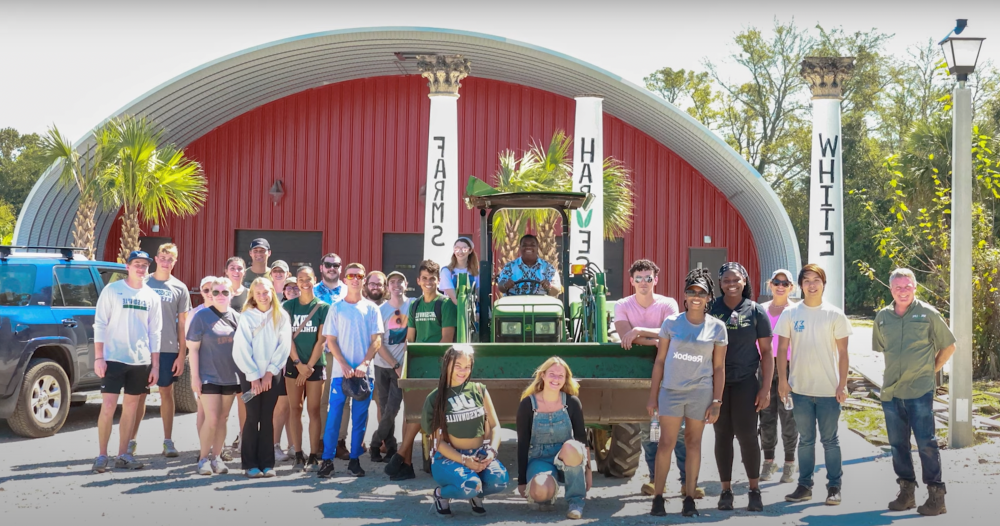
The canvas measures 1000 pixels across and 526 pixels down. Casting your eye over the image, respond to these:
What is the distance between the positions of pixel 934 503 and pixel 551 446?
2665 millimetres

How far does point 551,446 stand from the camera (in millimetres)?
6723

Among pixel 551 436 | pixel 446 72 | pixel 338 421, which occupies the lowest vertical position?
pixel 338 421

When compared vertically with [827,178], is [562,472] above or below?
below

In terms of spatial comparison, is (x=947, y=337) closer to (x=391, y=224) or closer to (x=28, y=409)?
(x=28, y=409)

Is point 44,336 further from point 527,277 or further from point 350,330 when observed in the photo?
point 527,277

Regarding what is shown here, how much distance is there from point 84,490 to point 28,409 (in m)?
2.75

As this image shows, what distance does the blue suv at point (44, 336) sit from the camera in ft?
31.3

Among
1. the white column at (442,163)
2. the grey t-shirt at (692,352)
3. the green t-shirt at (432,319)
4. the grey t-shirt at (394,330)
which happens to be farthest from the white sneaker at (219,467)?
the white column at (442,163)

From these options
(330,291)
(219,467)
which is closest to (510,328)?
(330,291)

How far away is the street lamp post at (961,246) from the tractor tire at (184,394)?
831 cm

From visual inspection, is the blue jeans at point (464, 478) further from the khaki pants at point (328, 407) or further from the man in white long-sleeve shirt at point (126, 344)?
the man in white long-sleeve shirt at point (126, 344)

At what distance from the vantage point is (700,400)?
6586 mm

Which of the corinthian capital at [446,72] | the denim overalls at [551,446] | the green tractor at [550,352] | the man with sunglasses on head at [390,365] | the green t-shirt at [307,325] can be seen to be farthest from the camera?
the corinthian capital at [446,72]

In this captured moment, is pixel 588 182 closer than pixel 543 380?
No
